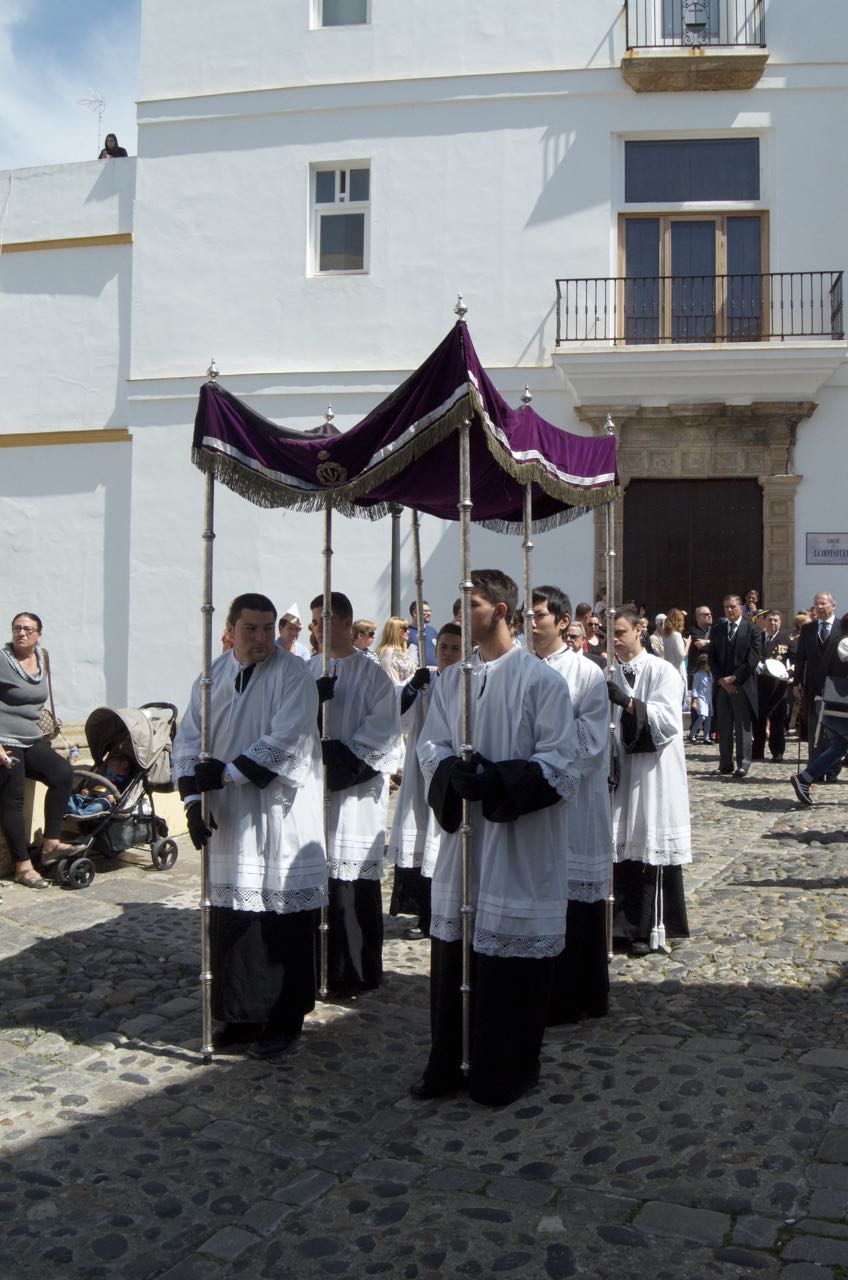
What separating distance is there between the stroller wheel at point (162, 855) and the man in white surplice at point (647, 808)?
340 cm

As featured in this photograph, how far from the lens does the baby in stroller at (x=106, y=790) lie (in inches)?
317

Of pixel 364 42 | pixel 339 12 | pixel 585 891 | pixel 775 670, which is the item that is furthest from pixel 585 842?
pixel 339 12

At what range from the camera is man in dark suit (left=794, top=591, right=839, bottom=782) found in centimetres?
1138

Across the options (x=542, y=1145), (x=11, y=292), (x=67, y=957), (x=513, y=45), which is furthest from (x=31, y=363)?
(x=542, y=1145)

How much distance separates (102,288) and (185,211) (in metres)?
1.56

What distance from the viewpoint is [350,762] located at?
5672 millimetres

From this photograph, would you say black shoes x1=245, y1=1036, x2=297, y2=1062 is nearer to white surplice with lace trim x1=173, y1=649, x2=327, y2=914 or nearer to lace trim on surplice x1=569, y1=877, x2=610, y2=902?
white surplice with lace trim x1=173, y1=649, x2=327, y2=914

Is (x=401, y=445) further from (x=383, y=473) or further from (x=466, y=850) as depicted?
(x=466, y=850)

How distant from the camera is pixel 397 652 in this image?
995 cm

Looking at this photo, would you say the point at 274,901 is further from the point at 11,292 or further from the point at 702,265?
the point at 11,292

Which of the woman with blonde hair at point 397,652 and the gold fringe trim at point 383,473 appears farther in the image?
the woman with blonde hair at point 397,652

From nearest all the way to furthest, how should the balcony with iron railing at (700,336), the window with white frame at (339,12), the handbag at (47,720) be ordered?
the handbag at (47,720), the balcony with iron railing at (700,336), the window with white frame at (339,12)

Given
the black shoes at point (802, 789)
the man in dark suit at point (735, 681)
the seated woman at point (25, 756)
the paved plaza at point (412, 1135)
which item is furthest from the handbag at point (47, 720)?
the man in dark suit at point (735, 681)

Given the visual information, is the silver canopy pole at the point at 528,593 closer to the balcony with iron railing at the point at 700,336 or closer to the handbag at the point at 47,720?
the handbag at the point at 47,720
